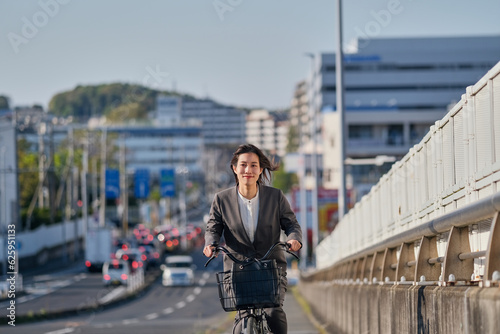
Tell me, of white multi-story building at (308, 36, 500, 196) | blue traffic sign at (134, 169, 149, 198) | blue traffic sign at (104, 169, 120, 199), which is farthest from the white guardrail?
white multi-story building at (308, 36, 500, 196)

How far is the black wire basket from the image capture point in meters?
7.11

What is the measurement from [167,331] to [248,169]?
19925 millimetres

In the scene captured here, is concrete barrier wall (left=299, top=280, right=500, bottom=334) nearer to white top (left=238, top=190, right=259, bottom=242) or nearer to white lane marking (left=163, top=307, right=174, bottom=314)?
white top (left=238, top=190, right=259, bottom=242)

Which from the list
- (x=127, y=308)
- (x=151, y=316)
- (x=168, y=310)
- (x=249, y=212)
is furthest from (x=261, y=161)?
(x=127, y=308)

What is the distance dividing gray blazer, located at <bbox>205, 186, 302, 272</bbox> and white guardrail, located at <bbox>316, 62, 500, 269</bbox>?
1.41 m

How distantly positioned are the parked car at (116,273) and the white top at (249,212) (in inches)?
2175

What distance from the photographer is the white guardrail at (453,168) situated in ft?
24.4

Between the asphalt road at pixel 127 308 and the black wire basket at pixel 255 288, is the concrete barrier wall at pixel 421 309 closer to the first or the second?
the black wire basket at pixel 255 288

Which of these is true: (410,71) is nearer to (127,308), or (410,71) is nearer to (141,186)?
(141,186)

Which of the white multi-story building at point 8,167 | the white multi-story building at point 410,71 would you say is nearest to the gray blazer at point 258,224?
the white multi-story building at point 8,167

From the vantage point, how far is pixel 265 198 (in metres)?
7.89

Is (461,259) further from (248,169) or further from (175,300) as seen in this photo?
(175,300)

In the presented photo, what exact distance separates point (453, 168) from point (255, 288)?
3011 millimetres

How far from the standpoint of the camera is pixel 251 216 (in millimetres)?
7891
